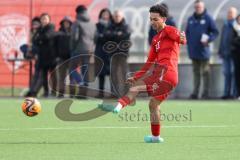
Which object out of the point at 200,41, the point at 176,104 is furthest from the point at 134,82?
the point at 200,41

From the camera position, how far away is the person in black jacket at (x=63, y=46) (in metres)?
23.6

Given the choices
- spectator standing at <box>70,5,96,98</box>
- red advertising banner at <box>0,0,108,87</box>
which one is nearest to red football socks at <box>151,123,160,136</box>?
spectator standing at <box>70,5,96,98</box>

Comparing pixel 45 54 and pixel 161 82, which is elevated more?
pixel 161 82

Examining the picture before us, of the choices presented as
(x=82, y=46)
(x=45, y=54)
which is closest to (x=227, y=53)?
(x=82, y=46)

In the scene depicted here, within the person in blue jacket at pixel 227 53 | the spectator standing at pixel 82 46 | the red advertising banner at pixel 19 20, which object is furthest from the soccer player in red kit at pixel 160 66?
the red advertising banner at pixel 19 20

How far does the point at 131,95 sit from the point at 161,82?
0.62 m

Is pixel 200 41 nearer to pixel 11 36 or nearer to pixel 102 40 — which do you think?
pixel 102 40

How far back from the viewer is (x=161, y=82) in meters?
12.2

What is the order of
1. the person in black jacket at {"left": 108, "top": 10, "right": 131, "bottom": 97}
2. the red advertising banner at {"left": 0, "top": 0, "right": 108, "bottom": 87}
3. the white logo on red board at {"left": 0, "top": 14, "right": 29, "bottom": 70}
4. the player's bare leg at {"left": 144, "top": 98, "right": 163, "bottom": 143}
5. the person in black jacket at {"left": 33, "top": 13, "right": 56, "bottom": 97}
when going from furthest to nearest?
1. the white logo on red board at {"left": 0, "top": 14, "right": 29, "bottom": 70}
2. the red advertising banner at {"left": 0, "top": 0, "right": 108, "bottom": 87}
3. the person in black jacket at {"left": 33, "top": 13, "right": 56, "bottom": 97}
4. the person in black jacket at {"left": 108, "top": 10, "right": 131, "bottom": 97}
5. the player's bare leg at {"left": 144, "top": 98, "right": 163, "bottom": 143}

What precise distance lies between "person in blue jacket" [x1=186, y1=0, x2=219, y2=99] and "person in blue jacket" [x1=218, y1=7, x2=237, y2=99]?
1.41 feet

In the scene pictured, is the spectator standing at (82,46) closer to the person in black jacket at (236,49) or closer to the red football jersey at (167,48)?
the person in black jacket at (236,49)

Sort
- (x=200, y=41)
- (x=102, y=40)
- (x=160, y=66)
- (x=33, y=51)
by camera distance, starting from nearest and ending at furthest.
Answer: (x=160, y=66) → (x=200, y=41) → (x=102, y=40) → (x=33, y=51)

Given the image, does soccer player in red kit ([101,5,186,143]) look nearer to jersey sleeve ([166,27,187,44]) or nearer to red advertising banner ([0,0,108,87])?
jersey sleeve ([166,27,187,44])

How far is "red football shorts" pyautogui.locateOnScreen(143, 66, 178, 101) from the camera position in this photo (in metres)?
11.9
